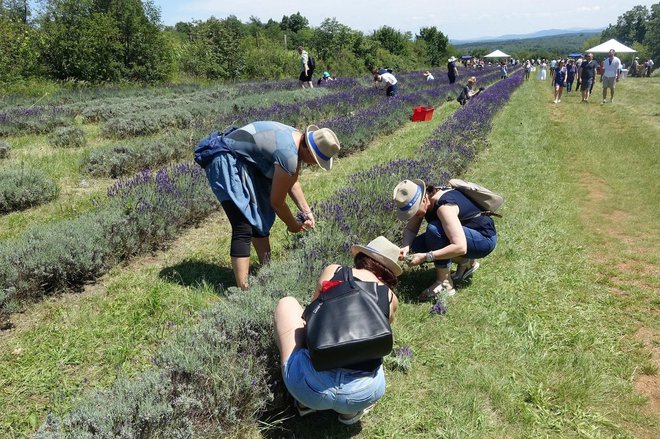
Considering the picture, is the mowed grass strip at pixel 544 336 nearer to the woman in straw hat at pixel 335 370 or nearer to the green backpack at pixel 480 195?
the woman in straw hat at pixel 335 370

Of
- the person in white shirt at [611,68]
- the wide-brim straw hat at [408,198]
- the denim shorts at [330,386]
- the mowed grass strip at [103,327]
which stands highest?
the person in white shirt at [611,68]

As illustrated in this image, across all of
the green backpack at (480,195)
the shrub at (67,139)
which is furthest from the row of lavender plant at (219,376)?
the shrub at (67,139)

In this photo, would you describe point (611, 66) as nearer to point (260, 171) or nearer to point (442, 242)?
point (442, 242)

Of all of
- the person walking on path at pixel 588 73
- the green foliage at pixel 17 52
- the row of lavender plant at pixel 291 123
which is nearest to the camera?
the row of lavender plant at pixel 291 123

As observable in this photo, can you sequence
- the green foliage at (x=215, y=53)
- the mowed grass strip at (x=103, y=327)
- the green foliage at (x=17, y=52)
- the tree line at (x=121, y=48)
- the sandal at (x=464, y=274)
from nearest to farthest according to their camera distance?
→ the mowed grass strip at (x=103, y=327) < the sandal at (x=464, y=274) < the green foliage at (x=17, y=52) < the tree line at (x=121, y=48) < the green foliage at (x=215, y=53)

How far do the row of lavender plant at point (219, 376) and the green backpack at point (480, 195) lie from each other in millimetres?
917

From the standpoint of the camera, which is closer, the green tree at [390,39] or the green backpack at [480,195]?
the green backpack at [480,195]

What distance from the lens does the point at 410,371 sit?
2820 mm

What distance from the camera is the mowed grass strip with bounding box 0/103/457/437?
255 centimetres

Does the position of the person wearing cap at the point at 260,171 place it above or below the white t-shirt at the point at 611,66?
below

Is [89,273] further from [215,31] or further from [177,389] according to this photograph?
[215,31]

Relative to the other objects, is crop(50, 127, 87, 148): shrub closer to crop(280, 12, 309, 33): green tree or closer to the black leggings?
the black leggings

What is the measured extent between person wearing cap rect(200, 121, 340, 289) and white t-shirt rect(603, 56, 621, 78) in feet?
Answer: 50.7

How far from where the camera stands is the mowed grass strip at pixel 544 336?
8.13ft
